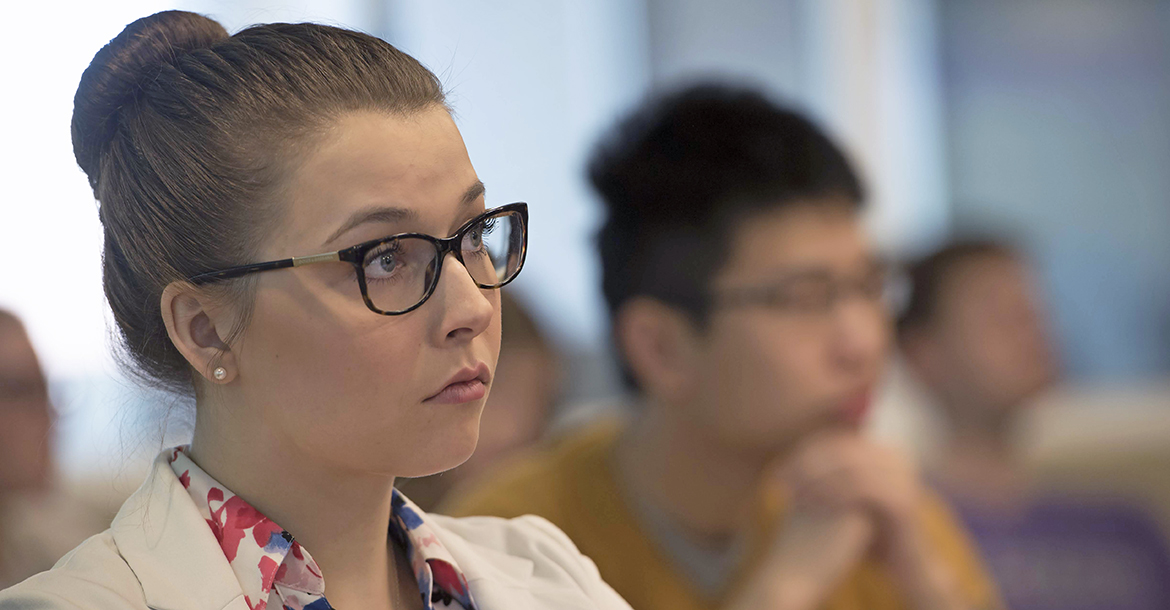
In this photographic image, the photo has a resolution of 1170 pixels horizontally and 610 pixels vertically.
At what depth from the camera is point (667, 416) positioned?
134cm

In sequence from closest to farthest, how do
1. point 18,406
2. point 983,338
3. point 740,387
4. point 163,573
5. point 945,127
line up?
point 163,573 → point 18,406 → point 740,387 → point 983,338 → point 945,127

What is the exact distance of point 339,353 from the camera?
0.65m

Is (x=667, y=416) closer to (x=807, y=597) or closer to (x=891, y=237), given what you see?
(x=807, y=597)

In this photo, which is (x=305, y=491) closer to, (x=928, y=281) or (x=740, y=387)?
(x=740, y=387)

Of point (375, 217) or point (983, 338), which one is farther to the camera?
point (983, 338)

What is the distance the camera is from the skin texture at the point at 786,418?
127 cm

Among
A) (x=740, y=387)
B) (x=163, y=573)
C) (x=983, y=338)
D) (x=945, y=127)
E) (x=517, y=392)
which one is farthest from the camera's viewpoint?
(x=945, y=127)

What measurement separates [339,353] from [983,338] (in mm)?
1776

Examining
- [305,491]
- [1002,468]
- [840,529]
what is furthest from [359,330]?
[1002,468]

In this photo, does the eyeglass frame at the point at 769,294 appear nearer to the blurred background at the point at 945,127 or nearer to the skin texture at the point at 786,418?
the skin texture at the point at 786,418

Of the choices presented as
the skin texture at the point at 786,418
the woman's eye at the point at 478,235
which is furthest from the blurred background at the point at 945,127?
the woman's eye at the point at 478,235

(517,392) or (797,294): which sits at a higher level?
(797,294)

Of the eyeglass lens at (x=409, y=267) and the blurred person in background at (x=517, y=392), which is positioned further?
the blurred person in background at (x=517, y=392)

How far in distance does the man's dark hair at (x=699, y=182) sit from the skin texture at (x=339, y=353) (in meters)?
0.64
